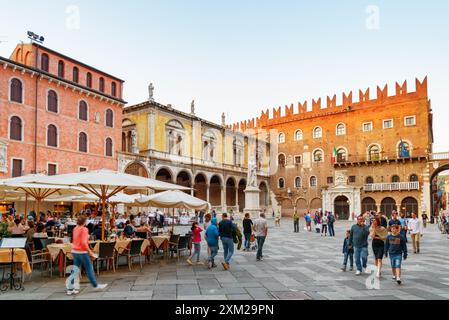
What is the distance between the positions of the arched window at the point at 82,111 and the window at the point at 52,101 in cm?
169

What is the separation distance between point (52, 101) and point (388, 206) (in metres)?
31.2

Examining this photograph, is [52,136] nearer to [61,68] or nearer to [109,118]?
[61,68]

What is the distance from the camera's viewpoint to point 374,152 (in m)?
37.4

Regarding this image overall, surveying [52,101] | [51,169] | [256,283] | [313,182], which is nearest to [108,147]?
[51,169]

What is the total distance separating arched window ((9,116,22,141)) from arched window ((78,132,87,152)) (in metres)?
3.90

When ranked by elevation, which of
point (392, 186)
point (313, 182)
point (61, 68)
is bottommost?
point (392, 186)

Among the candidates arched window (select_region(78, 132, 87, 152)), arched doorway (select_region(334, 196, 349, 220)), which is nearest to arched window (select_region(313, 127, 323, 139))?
arched doorway (select_region(334, 196, 349, 220))

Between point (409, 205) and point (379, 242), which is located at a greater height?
point (379, 242)

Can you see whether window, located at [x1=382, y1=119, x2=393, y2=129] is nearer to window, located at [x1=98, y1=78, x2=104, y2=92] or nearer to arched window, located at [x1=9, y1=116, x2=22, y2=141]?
window, located at [x1=98, y1=78, x2=104, y2=92]

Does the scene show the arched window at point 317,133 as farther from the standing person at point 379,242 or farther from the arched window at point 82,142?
the standing person at point 379,242

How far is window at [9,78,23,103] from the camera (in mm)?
20562

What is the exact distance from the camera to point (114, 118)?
2695 cm

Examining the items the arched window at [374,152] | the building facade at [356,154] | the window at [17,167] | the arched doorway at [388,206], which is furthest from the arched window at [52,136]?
the arched doorway at [388,206]
